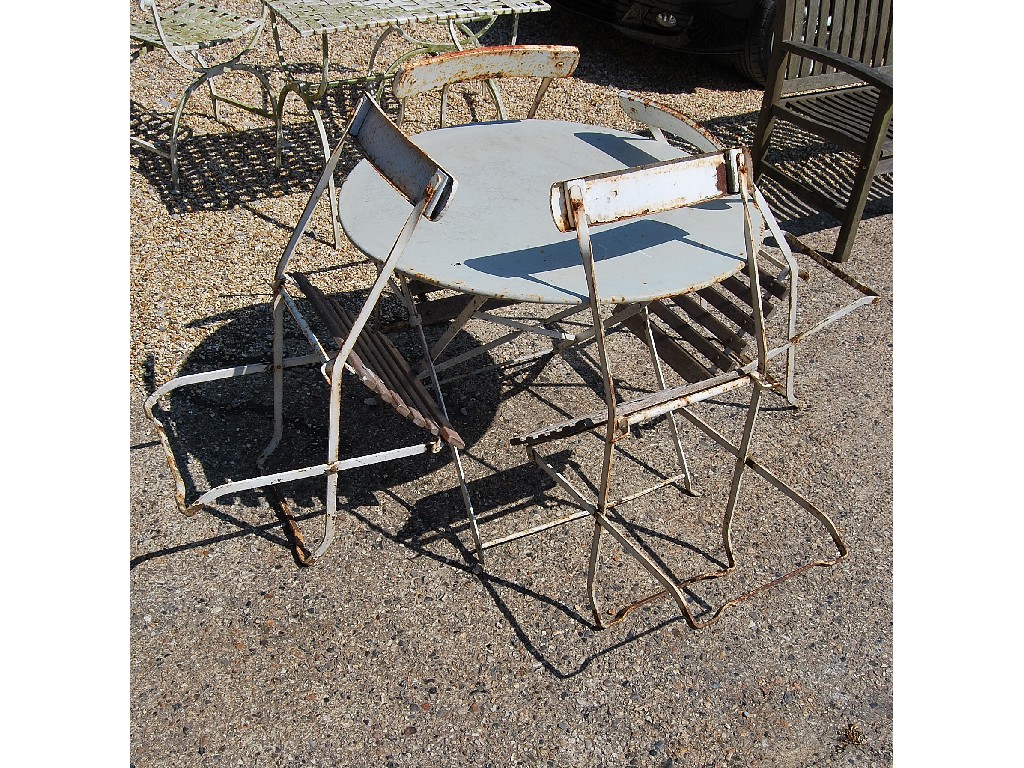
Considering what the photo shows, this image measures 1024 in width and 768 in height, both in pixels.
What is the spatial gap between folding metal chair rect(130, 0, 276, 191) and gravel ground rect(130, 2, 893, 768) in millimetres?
1091

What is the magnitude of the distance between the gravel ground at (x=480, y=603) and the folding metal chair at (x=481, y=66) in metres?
1.22

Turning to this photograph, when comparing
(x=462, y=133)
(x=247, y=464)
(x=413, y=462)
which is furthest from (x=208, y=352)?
(x=462, y=133)

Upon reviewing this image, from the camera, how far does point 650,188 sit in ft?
7.93

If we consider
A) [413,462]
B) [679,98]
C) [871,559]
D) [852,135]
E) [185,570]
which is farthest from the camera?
[679,98]

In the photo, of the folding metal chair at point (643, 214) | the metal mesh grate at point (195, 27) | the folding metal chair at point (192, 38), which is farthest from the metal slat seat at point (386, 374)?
the metal mesh grate at point (195, 27)

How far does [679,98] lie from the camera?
6754 mm

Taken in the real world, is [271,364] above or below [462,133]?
below

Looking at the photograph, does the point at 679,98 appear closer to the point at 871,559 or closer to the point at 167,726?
the point at 871,559

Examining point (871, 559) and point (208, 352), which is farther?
point (208, 352)

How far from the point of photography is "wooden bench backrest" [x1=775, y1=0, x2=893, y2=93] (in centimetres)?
518

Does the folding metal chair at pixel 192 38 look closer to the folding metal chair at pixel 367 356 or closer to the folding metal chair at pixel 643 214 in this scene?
the folding metal chair at pixel 367 356

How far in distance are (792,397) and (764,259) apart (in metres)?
0.60

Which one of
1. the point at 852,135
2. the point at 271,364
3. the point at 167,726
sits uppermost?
the point at 852,135

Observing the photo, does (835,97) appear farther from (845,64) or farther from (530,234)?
(530,234)
